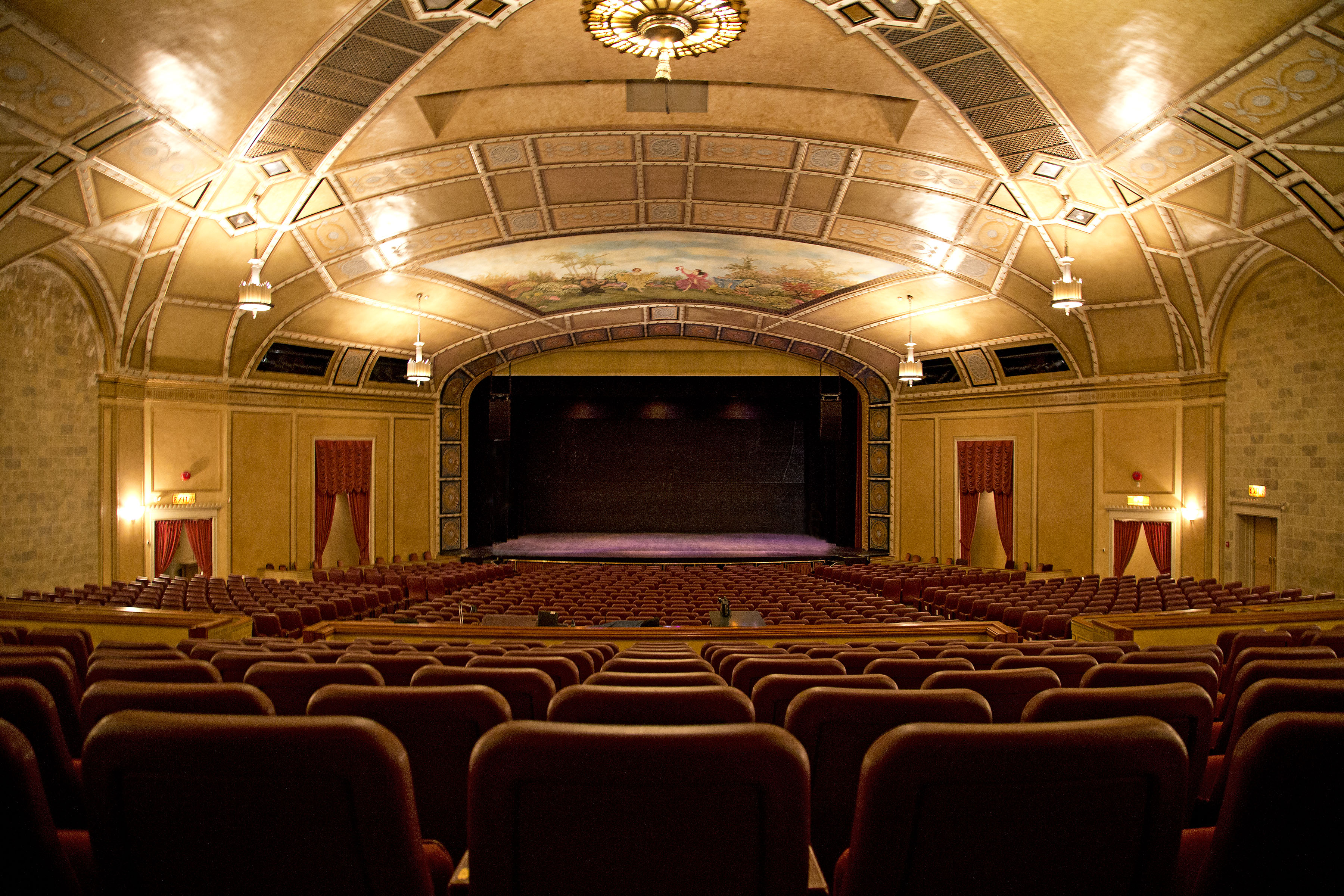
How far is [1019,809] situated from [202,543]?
2139cm

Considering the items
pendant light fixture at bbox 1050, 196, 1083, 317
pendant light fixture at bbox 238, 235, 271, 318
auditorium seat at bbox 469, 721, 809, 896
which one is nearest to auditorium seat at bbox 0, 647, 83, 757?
auditorium seat at bbox 469, 721, 809, 896

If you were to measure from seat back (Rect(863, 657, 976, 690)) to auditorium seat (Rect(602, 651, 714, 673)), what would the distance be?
2.55ft

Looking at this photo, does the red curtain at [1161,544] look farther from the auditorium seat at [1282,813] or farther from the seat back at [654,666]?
the auditorium seat at [1282,813]

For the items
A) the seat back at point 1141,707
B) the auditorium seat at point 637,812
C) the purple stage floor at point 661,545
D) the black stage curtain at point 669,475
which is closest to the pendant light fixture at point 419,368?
the purple stage floor at point 661,545

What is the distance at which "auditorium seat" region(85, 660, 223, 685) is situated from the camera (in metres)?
2.54

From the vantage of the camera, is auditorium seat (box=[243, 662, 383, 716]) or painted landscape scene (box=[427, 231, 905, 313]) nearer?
auditorium seat (box=[243, 662, 383, 716])

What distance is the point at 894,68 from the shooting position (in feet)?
35.0

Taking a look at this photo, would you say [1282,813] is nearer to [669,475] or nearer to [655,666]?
[655,666]

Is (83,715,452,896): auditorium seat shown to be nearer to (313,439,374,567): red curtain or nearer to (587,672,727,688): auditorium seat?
(587,672,727,688): auditorium seat

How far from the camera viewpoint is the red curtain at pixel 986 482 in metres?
22.2

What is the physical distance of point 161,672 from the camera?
8.30 feet

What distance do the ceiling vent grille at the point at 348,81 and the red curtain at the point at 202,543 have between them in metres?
10.4

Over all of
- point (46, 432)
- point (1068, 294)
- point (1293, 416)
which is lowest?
point (46, 432)

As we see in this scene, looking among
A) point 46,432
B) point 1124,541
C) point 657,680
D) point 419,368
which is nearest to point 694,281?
point 419,368
